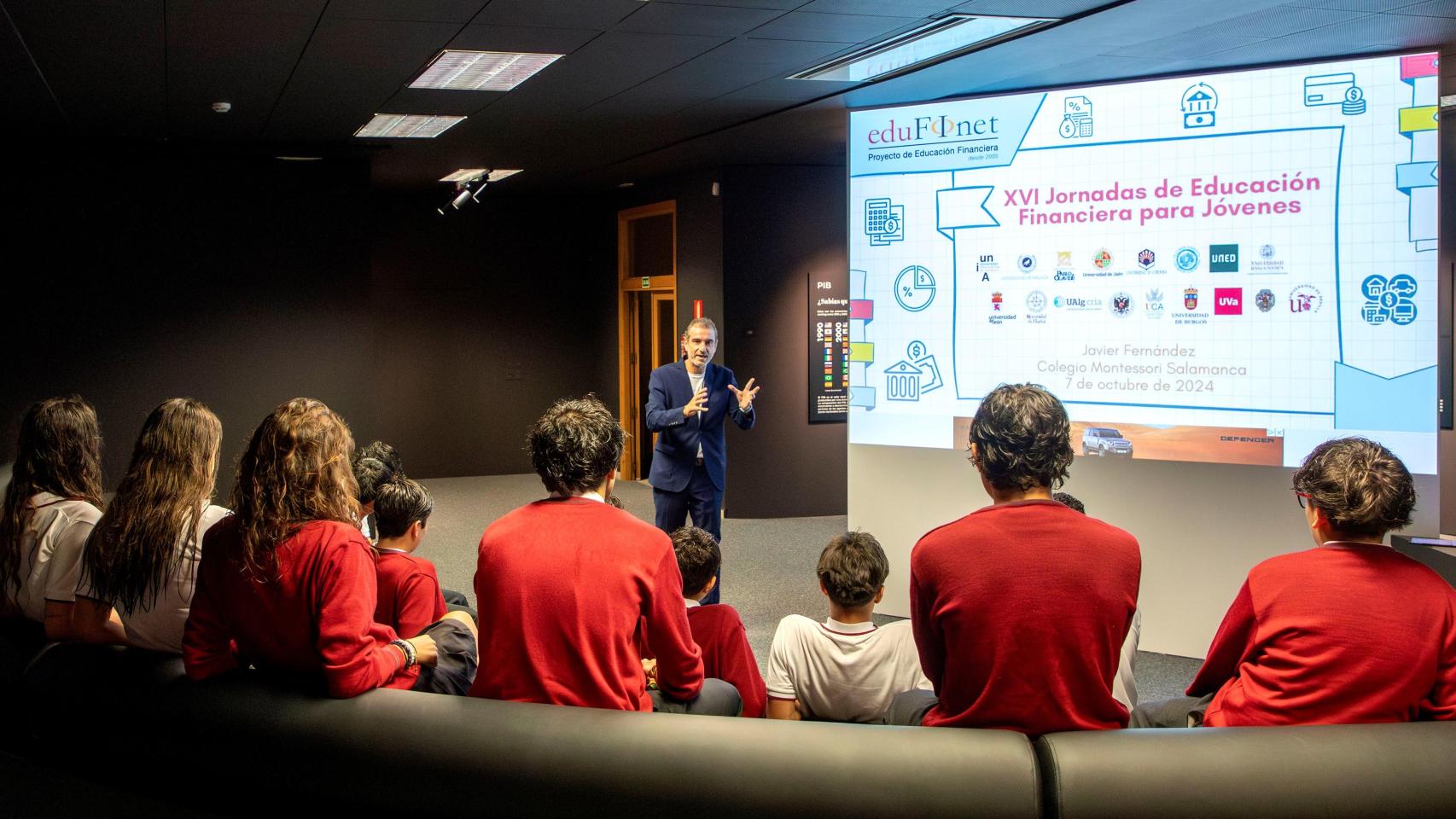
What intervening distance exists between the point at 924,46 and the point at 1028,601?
3450 mm

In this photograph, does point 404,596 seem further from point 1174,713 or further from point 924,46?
A: point 924,46

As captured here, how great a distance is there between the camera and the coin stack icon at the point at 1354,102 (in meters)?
4.39

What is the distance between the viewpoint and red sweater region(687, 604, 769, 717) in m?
2.66

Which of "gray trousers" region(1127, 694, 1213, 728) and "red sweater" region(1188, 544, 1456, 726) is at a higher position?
"red sweater" region(1188, 544, 1456, 726)

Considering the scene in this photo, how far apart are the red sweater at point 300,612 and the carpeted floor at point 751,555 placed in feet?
8.85

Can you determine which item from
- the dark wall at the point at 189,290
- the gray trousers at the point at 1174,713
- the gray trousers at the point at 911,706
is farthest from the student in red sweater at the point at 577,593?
the dark wall at the point at 189,290

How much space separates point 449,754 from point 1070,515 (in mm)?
1278

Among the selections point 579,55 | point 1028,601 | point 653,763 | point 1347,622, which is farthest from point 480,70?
point 1347,622

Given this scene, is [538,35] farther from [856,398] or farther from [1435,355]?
[1435,355]

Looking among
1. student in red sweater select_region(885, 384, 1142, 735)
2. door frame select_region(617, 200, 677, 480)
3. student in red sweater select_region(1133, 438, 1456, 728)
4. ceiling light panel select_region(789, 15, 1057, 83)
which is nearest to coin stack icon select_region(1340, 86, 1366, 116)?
ceiling light panel select_region(789, 15, 1057, 83)

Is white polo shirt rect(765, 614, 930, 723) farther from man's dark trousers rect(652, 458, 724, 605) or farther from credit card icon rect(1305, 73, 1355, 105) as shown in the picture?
credit card icon rect(1305, 73, 1355, 105)

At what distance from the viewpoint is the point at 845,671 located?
265 centimetres

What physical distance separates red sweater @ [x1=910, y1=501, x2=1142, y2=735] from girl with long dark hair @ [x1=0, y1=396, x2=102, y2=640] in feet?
7.11

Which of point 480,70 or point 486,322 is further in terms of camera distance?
point 486,322
